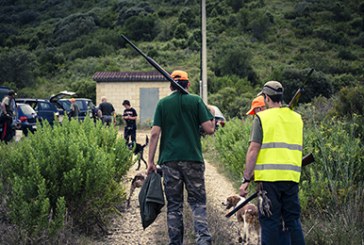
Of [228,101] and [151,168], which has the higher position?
[151,168]

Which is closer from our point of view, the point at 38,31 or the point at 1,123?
the point at 1,123

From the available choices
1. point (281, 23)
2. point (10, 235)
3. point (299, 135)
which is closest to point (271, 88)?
point (299, 135)

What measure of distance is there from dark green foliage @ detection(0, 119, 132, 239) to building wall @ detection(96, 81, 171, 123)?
25893 mm

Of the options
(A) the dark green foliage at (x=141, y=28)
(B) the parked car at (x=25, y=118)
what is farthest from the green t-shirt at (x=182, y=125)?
(A) the dark green foliage at (x=141, y=28)

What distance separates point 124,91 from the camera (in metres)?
35.2

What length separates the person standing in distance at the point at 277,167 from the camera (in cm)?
567

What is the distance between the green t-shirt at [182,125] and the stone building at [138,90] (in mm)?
27176

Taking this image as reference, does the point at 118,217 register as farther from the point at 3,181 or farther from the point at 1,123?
the point at 1,123

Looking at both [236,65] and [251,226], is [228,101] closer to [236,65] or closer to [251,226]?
[236,65]

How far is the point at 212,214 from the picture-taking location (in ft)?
26.3

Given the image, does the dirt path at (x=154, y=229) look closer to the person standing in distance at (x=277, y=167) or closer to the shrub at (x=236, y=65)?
the person standing in distance at (x=277, y=167)

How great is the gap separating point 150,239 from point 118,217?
1.37 metres

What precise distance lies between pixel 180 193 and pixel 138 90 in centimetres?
2842

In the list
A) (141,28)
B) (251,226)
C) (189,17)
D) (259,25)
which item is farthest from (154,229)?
(189,17)
